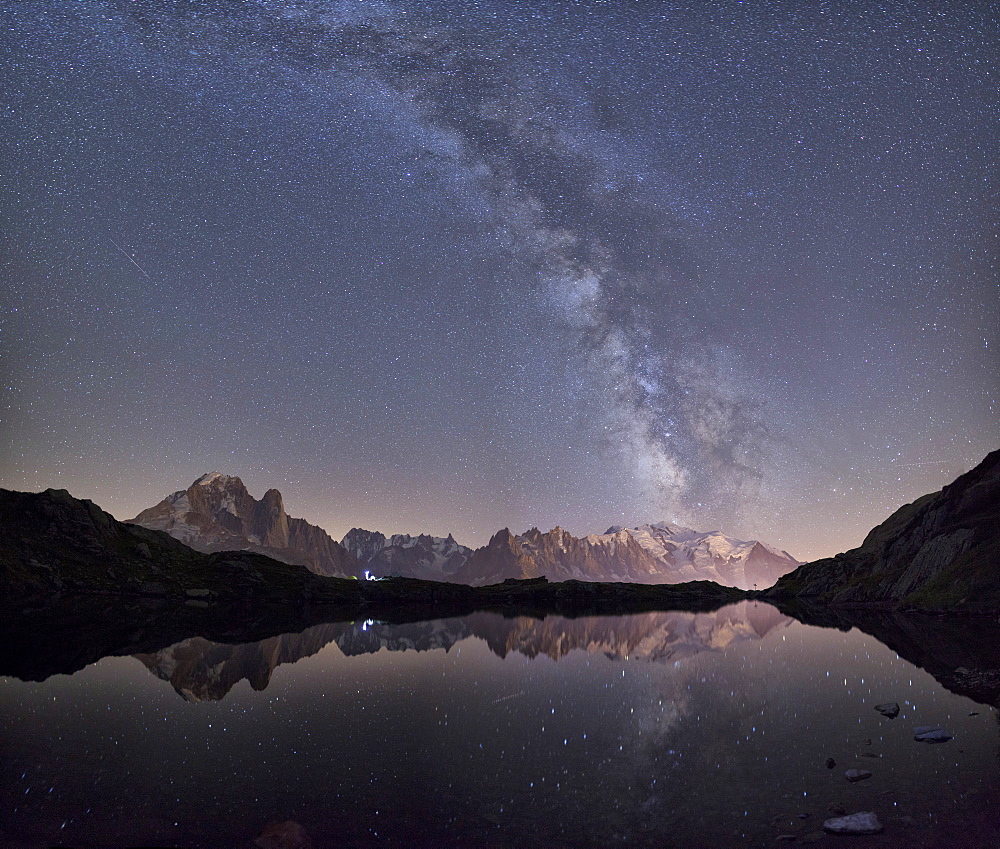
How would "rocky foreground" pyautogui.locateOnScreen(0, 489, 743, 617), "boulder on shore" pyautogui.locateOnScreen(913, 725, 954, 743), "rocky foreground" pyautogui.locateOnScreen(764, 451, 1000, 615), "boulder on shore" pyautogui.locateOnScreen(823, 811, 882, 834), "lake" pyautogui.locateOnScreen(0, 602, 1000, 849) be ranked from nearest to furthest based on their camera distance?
"boulder on shore" pyautogui.locateOnScreen(823, 811, 882, 834) → "lake" pyautogui.locateOnScreen(0, 602, 1000, 849) → "boulder on shore" pyautogui.locateOnScreen(913, 725, 954, 743) → "rocky foreground" pyautogui.locateOnScreen(764, 451, 1000, 615) → "rocky foreground" pyautogui.locateOnScreen(0, 489, 743, 617)

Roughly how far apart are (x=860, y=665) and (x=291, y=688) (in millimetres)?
42063

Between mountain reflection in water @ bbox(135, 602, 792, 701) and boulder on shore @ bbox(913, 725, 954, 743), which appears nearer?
boulder on shore @ bbox(913, 725, 954, 743)

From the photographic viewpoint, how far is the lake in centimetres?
1340

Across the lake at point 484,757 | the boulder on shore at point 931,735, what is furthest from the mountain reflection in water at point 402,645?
the boulder on shore at point 931,735

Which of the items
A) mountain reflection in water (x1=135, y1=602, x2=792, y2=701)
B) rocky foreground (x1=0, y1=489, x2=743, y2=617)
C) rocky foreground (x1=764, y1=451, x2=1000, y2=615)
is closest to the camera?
mountain reflection in water (x1=135, y1=602, x2=792, y2=701)

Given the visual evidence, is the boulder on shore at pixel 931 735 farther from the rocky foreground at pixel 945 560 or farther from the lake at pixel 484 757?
the rocky foreground at pixel 945 560

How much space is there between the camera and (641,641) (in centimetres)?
5931

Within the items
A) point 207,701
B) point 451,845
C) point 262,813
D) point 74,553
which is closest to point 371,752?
point 262,813

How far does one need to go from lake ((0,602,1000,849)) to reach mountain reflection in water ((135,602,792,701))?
2.01ft

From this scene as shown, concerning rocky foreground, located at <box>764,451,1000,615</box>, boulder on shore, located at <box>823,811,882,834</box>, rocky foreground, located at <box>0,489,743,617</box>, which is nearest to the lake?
boulder on shore, located at <box>823,811,882,834</box>

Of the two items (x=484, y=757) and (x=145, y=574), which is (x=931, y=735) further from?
(x=145, y=574)

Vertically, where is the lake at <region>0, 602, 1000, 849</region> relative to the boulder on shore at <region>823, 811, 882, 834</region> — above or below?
below

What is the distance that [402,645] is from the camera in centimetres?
5391

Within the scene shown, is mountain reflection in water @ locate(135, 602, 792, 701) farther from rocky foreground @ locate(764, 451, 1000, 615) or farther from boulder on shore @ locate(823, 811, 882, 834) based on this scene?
rocky foreground @ locate(764, 451, 1000, 615)
